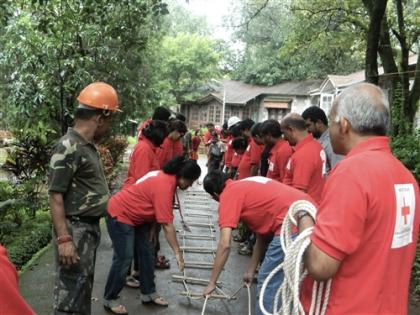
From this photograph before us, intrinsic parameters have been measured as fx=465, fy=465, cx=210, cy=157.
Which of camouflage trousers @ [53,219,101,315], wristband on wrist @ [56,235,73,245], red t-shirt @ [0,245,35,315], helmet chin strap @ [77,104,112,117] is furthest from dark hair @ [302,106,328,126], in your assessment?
red t-shirt @ [0,245,35,315]

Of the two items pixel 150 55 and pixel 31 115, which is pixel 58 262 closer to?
pixel 31 115

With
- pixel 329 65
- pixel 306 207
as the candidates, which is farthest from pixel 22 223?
pixel 329 65

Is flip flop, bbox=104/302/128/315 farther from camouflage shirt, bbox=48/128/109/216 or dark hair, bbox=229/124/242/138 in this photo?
dark hair, bbox=229/124/242/138

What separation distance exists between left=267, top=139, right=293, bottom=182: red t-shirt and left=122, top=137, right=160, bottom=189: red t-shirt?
1363 mm

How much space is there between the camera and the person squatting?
1585 millimetres

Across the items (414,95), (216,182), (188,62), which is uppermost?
(188,62)

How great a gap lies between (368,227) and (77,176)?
1.98m

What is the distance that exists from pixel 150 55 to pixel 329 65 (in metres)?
18.8

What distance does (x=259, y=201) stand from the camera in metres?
3.30

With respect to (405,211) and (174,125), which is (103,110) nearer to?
(405,211)

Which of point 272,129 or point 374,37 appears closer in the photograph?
point 272,129

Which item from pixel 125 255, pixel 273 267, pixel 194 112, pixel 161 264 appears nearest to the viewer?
pixel 273 267

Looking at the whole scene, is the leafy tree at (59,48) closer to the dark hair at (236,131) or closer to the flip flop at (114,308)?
the dark hair at (236,131)

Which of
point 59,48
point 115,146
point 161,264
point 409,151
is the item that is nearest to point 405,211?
point 161,264
